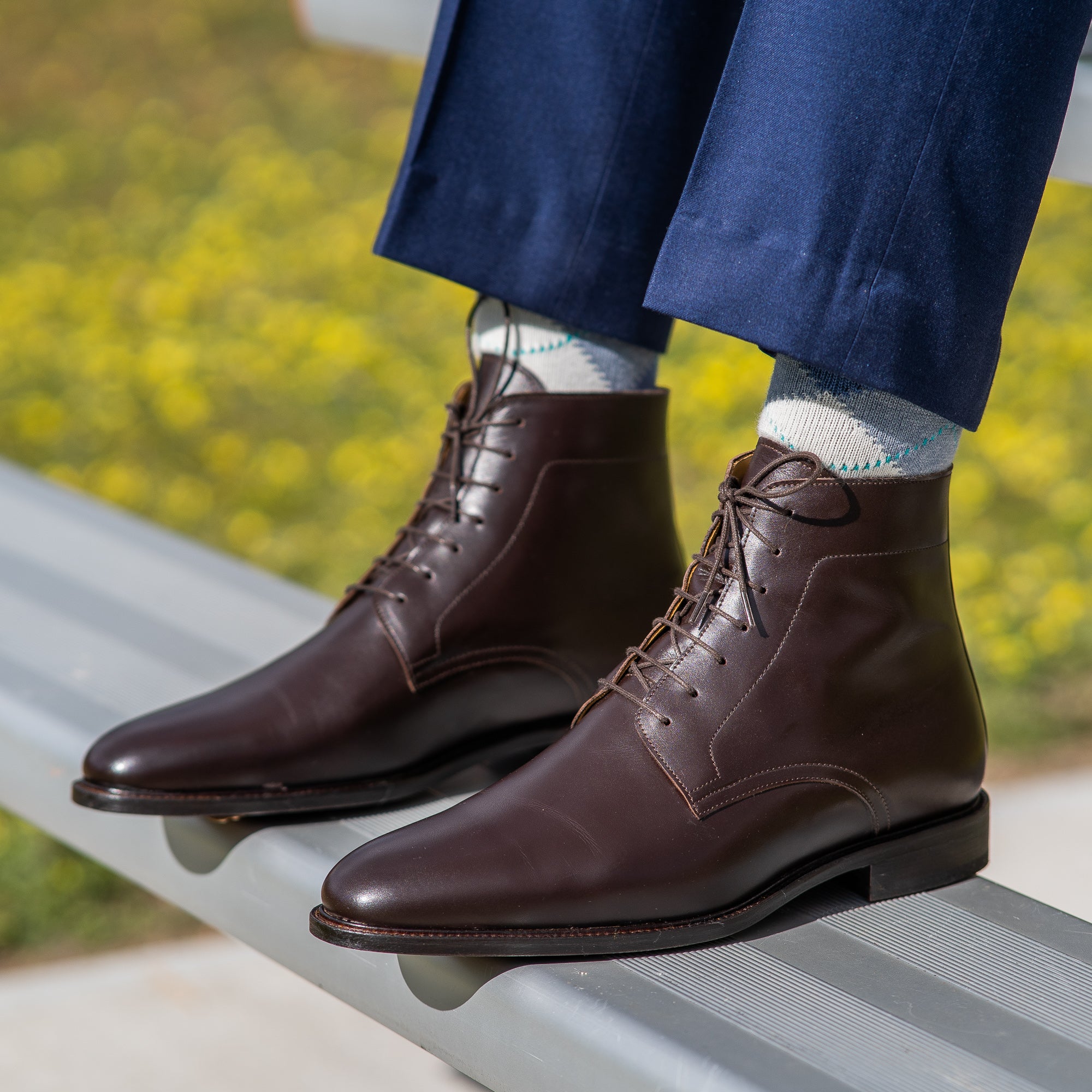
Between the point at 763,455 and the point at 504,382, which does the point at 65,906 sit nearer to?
the point at 504,382

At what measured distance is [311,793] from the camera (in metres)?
0.91

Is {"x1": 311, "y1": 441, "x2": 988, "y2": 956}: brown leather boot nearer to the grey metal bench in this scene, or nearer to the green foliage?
the grey metal bench

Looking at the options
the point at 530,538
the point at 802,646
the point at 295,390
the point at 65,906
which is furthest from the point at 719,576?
the point at 295,390

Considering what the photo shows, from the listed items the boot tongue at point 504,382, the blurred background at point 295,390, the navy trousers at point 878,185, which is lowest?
the blurred background at point 295,390

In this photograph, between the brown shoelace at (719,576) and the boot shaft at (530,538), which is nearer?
the brown shoelace at (719,576)

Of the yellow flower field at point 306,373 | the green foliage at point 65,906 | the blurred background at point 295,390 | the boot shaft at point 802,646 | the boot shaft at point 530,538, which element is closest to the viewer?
the boot shaft at point 802,646

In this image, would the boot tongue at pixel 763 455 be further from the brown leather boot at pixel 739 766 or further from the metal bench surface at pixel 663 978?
the metal bench surface at pixel 663 978

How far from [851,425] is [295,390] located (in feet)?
7.98

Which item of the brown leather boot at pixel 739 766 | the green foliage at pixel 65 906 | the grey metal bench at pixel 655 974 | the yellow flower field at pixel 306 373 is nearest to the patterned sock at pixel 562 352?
the brown leather boot at pixel 739 766

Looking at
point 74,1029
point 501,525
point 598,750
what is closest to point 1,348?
point 74,1029

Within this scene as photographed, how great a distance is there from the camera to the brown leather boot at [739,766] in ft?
2.48

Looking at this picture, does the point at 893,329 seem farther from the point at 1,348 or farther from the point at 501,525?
the point at 1,348

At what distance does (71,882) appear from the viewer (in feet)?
5.71

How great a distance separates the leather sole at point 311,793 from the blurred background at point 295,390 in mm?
885
